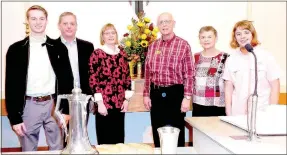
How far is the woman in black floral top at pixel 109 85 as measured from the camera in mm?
2738

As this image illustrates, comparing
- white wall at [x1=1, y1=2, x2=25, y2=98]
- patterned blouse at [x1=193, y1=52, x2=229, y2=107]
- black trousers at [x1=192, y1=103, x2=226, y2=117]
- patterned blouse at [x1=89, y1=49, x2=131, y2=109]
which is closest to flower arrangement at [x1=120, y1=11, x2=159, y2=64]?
patterned blouse at [x1=89, y1=49, x2=131, y2=109]

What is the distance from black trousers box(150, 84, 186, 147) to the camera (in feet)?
9.57

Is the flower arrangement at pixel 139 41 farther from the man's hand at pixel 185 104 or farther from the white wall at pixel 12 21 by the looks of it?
the white wall at pixel 12 21

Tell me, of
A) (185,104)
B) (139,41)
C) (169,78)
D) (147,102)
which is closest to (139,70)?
(139,41)

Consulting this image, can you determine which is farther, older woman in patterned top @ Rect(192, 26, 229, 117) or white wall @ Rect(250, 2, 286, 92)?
white wall @ Rect(250, 2, 286, 92)

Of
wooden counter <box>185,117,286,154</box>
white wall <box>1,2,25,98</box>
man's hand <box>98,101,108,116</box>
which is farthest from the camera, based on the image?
white wall <box>1,2,25,98</box>

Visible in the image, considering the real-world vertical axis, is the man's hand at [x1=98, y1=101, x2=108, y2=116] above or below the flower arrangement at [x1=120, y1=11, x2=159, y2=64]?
below

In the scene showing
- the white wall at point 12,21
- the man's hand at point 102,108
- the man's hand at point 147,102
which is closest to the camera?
the man's hand at point 102,108

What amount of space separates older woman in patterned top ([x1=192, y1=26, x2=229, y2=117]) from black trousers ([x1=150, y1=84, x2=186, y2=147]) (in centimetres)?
15

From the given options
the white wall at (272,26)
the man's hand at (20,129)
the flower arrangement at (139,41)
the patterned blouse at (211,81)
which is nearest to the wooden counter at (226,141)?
the patterned blouse at (211,81)

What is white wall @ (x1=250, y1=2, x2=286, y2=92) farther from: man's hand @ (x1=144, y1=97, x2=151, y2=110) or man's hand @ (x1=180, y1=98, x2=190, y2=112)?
man's hand @ (x1=144, y1=97, x2=151, y2=110)

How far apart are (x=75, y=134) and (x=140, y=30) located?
202cm

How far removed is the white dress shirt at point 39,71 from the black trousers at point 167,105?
2.77 ft

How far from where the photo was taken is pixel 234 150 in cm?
142
